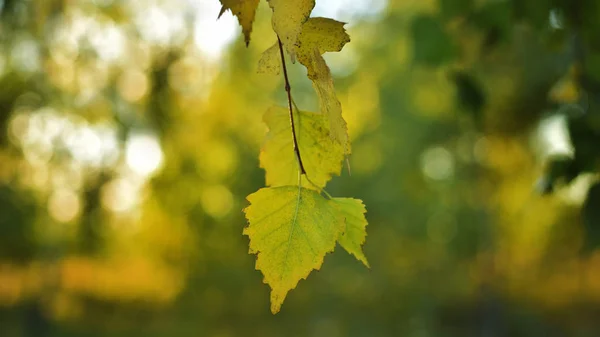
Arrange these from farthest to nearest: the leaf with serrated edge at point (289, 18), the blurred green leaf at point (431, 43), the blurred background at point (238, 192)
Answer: the blurred background at point (238, 192) → the blurred green leaf at point (431, 43) → the leaf with serrated edge at point (289, 18)

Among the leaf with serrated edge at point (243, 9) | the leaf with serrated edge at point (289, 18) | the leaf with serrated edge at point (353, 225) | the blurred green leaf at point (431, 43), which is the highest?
the blurred green leaf at point (431, 43)

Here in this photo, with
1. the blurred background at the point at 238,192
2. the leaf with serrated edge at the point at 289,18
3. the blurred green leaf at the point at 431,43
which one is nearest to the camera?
the leaf with serrated edge at the point at 289,18

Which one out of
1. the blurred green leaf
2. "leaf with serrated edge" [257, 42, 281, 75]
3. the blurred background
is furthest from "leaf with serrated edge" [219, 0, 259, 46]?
the blurred background

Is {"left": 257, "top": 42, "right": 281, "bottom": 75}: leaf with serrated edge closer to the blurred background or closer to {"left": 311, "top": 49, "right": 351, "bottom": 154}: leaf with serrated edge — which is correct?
{"left": 311, "top": 49, "right": 351, "bottom": 154}: leaf with serrated edge

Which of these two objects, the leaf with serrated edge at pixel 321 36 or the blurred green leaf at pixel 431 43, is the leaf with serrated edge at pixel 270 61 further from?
the blurred green leaf at pixel 431 43

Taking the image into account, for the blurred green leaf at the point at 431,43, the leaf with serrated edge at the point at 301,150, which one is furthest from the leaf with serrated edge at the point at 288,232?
the blurred green leaf at the point at 431,43
